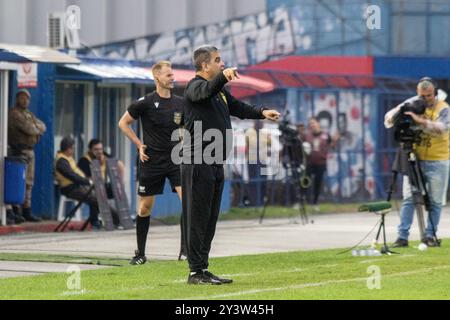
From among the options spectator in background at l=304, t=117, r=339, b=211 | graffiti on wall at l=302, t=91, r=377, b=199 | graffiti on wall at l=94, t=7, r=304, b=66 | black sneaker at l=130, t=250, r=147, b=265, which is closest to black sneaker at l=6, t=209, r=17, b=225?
black sneaker at l=130, t=250, r=147, b=265

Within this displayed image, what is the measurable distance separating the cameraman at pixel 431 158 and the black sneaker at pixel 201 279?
5.52 meters

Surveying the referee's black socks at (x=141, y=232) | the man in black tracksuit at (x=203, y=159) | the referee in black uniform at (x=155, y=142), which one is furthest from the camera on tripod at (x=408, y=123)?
the man in black tracksuit at (x=203, y=159)

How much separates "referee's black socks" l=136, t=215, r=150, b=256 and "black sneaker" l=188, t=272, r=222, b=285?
2703 mm

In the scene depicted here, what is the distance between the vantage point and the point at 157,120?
15.7 metres

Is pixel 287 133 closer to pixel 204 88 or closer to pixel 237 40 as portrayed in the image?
pixel 237 40

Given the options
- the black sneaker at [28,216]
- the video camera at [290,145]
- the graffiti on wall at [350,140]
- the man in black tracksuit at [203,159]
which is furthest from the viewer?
the graffiti on wall at [350,140]

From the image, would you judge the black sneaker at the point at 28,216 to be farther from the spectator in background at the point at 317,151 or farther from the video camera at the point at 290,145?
the spectator in background at the point at 317,151

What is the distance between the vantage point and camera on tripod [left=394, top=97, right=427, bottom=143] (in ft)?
57.4

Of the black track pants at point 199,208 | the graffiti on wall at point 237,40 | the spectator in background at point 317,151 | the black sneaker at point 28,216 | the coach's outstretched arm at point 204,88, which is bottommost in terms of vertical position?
the black sneaker at point 28,216

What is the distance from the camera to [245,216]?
89.4ft

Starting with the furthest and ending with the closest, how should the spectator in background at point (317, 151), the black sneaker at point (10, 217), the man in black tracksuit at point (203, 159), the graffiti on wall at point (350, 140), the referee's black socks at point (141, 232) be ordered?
the graffiti on wall at point (350, 140) < the spectator in background at point (317, 151) < the black sneaker at point (10, 217) < the referee's black socks at point (141, 232) < the man in black tracksuit at point (203, 159)

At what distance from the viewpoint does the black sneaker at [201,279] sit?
1273 centimetres

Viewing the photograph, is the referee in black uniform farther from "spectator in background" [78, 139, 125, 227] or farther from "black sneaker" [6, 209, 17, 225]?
"spectator in background" [78, 139, 125, 227]
